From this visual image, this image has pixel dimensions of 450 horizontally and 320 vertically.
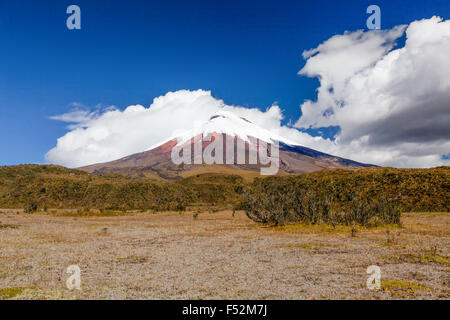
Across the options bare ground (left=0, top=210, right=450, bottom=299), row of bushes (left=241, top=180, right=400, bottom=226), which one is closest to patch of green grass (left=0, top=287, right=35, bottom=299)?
bare ground (left=0, top=210, right=450, bottom=299)

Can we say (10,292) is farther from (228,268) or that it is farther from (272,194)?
(272,194)

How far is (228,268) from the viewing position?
1325cm

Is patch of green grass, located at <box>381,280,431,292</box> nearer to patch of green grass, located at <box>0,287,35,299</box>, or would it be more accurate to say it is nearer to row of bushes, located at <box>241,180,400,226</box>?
patch of green grass, located at <box>0,287,35,299</box>

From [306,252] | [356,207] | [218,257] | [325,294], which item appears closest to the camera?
[325,294]

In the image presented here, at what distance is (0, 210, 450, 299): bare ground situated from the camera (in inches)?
388

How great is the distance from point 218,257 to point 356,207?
2160 cm

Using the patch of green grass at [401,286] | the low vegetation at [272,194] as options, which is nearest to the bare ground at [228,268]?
the patch of green grass at [401,286]

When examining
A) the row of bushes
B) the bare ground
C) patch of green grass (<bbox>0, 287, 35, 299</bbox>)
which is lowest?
the bare ground

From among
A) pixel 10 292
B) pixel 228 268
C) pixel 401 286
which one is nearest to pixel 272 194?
pixel 228 268
